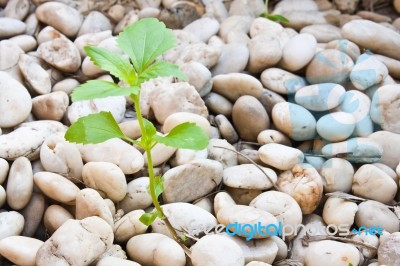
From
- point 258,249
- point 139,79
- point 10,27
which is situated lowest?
point 258,249

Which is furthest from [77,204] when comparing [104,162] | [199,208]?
[199,208]

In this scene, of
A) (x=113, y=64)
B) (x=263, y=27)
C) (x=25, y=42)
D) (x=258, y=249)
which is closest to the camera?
(x=113, y=64)

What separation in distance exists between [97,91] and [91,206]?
0.29 metres

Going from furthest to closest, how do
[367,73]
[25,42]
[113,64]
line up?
1. [25,42]
2. [367,73]
3. [113,64]

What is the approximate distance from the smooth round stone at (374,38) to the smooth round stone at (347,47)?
1.1 inches

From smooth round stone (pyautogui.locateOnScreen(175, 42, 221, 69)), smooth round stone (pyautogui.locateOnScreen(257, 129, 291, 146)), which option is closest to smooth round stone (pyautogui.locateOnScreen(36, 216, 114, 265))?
smooth round stone (pyautogui.locateOnScreen(257, 129, 291, 146))

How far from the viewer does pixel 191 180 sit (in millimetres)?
1109

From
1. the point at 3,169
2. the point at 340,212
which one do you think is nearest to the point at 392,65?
the point at 340,212

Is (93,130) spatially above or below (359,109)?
above

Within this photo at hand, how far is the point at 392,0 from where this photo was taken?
1687 millimetres

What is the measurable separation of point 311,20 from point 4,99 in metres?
0.88

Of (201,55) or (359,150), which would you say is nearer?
(359,150)

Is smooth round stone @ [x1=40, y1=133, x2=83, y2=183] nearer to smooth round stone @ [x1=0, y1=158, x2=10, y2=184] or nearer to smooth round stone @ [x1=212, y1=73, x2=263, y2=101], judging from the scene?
smooth round stone @ [x1=0, y1=158, x2=10, y2=184]

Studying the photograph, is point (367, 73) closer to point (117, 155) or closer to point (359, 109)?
point (359, 109)
